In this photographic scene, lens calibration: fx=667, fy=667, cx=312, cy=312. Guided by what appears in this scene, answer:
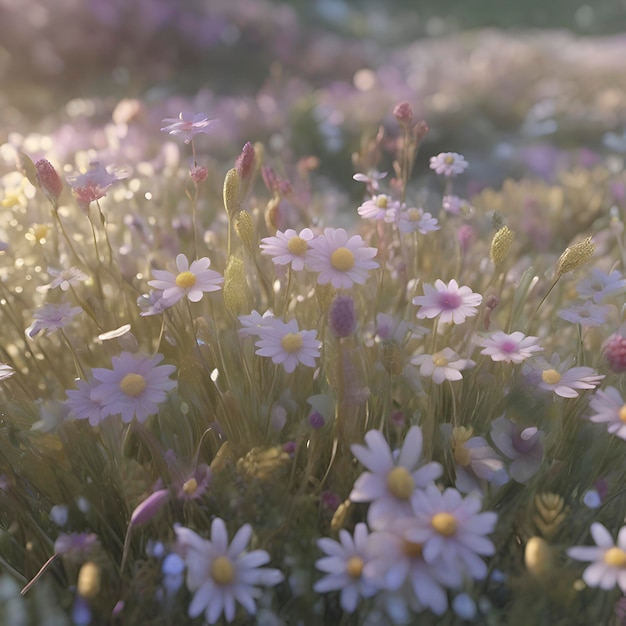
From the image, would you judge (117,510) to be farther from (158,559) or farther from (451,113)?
(451,113)

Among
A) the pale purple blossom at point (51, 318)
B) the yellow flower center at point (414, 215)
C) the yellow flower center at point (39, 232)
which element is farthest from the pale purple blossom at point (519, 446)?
the yellow flower center at point (39, 232)

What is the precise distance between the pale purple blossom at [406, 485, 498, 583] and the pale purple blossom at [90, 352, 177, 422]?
20.4 inches

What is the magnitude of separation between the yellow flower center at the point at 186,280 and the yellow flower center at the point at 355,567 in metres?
0.63

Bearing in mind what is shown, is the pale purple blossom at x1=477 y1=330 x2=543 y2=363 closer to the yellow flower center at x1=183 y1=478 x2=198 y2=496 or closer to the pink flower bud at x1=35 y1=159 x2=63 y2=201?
the yellow flower center at x1=183 y1=478 x2=198 y2=496

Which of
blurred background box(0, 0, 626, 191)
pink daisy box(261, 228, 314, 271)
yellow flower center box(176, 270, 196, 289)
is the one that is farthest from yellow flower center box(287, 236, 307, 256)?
blurred background box(0, 0, 626, 191)

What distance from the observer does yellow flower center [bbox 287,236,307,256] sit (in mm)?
1409

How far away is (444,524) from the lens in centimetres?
100

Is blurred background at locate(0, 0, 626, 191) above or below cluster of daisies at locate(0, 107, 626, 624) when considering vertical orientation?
below

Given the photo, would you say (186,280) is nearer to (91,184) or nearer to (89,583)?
(91,184)

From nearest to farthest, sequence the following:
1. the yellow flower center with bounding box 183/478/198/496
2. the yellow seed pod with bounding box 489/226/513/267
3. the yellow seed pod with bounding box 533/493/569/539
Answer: the yellow seed pod with bounding box 533/493/569/539, the yellow flower center with bounding box 183/478/198/496, the yellow seed pod with bounding box 489/226/513/267

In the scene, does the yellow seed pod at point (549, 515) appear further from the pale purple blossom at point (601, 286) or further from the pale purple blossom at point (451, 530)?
the pale purple blossom at point (601, 286)

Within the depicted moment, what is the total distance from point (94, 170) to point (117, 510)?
84cm

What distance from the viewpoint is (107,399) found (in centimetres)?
125

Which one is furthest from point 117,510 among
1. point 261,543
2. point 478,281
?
point 478,281
